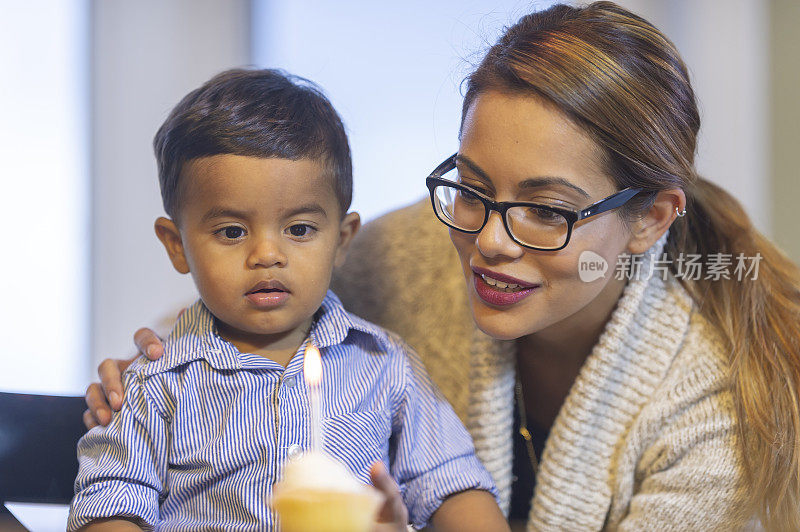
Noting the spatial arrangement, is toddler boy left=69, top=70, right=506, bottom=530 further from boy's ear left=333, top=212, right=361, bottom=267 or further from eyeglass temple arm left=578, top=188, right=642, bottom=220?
eyeglass temple arm left=578, top=188, right=642, bottom=220

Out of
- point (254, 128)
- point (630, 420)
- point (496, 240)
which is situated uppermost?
point (254, 128)

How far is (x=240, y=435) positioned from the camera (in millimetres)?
Result: 1149

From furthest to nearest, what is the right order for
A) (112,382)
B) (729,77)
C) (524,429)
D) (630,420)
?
(729,77), (524,429), (630,420), (112,382)

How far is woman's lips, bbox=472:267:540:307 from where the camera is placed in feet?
4.04

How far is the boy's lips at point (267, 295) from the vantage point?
1.16 metres

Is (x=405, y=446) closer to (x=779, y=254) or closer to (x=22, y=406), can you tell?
(x=22, y=406)

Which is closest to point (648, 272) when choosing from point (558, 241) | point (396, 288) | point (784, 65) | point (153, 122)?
point (558, 241)

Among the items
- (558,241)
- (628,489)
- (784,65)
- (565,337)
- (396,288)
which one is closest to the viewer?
(558,241)

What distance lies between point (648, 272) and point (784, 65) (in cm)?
135

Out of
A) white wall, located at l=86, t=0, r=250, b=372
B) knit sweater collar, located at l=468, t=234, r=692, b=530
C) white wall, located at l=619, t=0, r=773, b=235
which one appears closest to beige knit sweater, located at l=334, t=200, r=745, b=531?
knit sweater collar, located at l=468, t=234, r=692, b=530

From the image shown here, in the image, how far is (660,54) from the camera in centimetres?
123

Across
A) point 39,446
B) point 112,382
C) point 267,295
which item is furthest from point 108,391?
point 267,295

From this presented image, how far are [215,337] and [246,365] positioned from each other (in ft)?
0.23

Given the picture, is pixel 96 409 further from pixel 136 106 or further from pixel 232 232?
pixel 136 106
